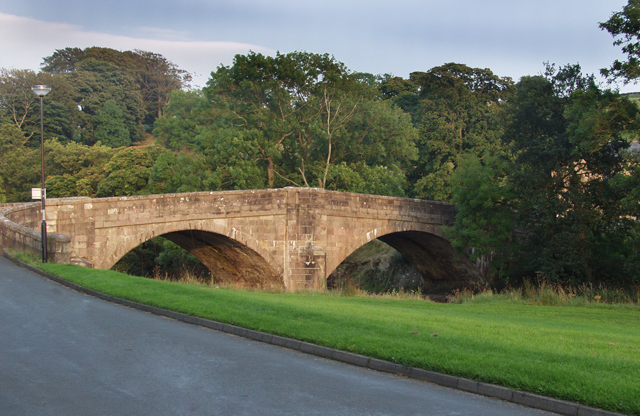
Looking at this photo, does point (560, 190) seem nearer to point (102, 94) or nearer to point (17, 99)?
point (17, 99)

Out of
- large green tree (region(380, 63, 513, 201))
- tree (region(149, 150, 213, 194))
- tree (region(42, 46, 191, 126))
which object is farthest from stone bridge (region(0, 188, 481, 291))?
tree (region(42, 46, 191, 126))

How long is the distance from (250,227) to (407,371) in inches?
631

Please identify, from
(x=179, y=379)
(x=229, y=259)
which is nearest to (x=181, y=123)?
(x=229, y=259)

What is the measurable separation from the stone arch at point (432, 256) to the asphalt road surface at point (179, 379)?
1808 centimetres

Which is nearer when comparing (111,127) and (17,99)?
(17,99)

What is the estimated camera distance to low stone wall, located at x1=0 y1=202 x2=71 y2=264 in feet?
53.9

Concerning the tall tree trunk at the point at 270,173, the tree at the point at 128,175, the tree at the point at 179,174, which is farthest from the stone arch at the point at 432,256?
the tree at the point at 128,175

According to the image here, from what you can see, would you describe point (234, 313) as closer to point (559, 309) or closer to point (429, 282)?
point (559, 309)

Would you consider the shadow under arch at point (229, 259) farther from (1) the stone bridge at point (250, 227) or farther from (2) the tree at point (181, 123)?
(2) the tree at point (181, 123)

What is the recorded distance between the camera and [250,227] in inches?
901

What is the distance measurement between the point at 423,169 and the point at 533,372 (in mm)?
38428

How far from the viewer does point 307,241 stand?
24.1 m

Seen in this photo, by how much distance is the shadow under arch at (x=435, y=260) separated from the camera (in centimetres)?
2947

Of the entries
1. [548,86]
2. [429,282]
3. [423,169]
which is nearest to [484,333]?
[548,86]
